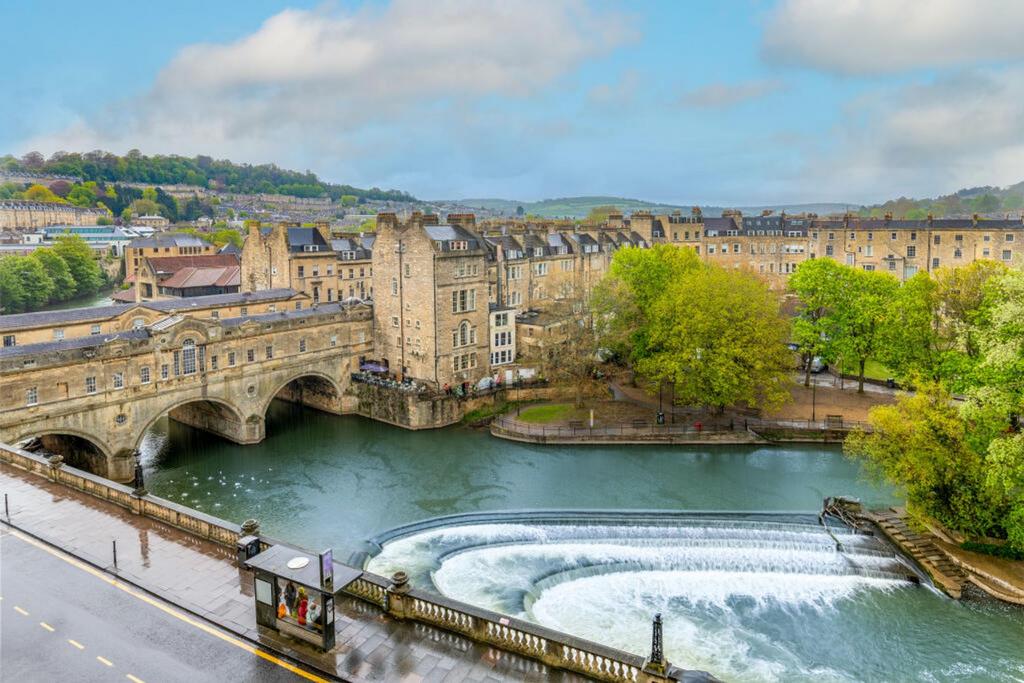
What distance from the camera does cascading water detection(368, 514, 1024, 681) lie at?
24672mm

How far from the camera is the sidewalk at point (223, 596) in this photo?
17000mm

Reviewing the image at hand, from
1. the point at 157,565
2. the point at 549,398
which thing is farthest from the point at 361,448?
the point at 157,565

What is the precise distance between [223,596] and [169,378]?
27.8m

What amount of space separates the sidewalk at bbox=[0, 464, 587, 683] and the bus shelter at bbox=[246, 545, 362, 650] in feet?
1.34

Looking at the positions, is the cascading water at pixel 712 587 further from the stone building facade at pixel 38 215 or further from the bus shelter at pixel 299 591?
the stone building facade at pixel 38 215

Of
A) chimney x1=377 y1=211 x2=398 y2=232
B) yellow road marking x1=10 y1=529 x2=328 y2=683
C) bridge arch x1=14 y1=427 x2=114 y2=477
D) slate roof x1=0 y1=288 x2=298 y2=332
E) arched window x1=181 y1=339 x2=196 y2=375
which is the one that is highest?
chimney x1=377 y1=211 x2=398 y2=232

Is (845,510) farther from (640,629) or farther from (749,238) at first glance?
(749,238)

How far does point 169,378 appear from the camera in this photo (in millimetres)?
44250

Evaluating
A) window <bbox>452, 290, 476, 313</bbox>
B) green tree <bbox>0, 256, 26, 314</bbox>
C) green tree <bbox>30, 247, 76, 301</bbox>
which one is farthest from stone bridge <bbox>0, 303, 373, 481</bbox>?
green tree <bbox>30, 247, 76, 301</bbox>

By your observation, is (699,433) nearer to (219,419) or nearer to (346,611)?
(219,419)

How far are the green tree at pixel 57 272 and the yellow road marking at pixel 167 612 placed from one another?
9603 centimetres

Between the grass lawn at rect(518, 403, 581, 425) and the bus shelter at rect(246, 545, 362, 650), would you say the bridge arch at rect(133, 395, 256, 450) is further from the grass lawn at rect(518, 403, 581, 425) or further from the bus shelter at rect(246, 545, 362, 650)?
the bus shelter at rect(246, 545, 362, 650)

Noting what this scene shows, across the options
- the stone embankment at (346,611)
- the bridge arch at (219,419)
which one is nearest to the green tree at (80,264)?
the bridge arch at (219,419)

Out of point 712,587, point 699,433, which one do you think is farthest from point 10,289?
point 712,587
